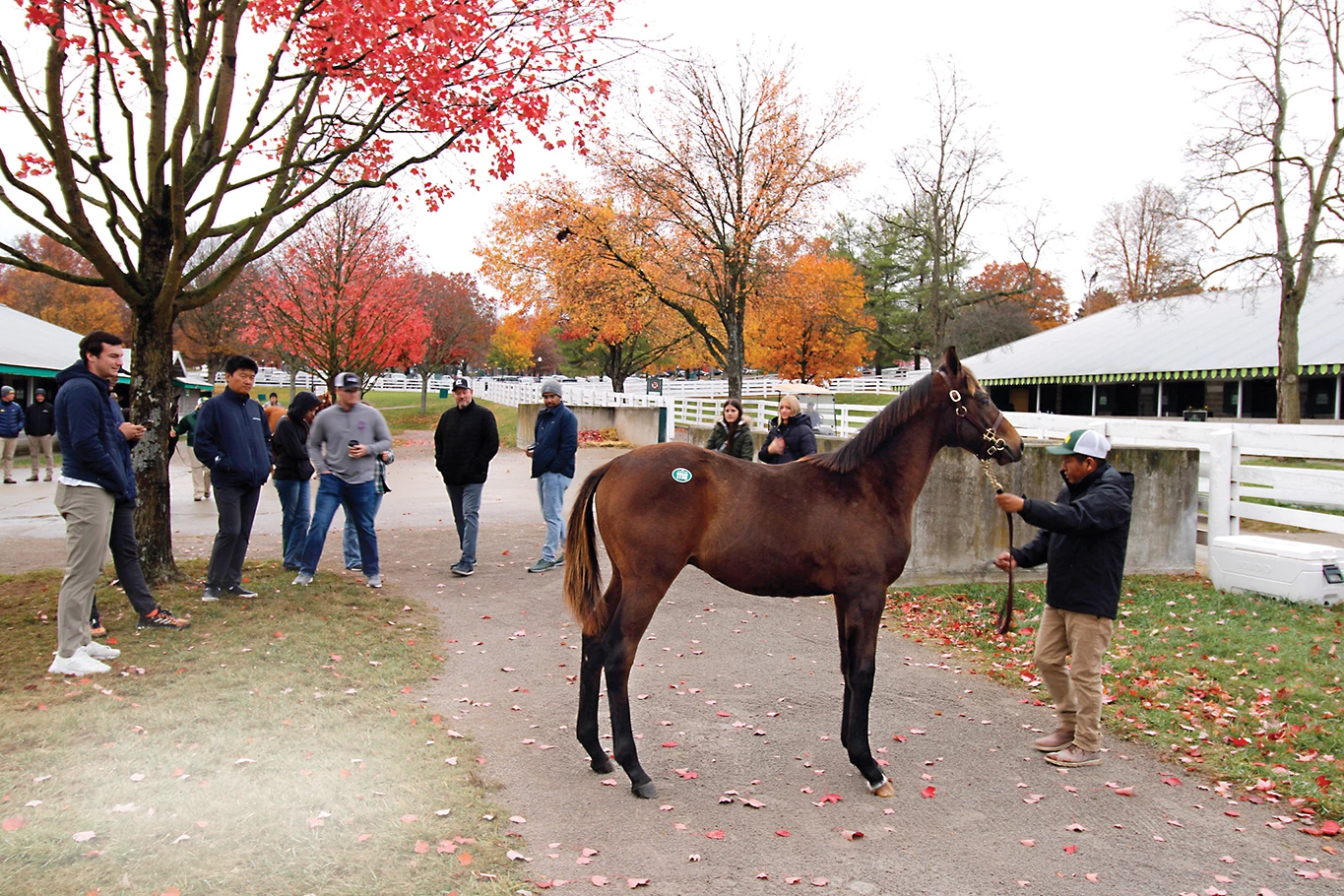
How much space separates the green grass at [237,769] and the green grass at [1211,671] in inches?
157

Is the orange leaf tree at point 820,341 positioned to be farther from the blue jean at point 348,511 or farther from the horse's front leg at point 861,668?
the horse's front leg at point 861,668

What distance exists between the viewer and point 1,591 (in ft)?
23.6

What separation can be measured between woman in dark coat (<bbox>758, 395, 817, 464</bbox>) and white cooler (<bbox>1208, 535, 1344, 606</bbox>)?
4.17 m

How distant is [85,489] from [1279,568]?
9697mm

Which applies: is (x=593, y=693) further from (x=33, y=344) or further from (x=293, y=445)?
(x=33, y=344)

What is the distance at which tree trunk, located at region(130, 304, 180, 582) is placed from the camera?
24.0 ft

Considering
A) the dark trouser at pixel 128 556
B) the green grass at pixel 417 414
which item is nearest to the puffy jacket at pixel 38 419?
the green grass at pixel 417 414

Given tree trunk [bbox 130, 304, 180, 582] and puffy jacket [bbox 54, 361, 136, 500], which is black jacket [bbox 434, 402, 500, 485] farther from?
puffy jacket [bbox 54, 361, 136, 500]

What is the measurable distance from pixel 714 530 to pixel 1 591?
6596 mm

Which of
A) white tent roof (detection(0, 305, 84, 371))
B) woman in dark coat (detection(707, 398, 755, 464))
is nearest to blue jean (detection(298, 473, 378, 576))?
woman in dark coat (detection(707, 398, 755, 464))

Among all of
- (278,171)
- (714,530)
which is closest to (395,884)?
(714,530)

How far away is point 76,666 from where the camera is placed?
5.19 meters

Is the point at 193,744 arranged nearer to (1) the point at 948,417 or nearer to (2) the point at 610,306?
(1) the point at 948,417

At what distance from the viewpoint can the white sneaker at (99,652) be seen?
542 centimetres
